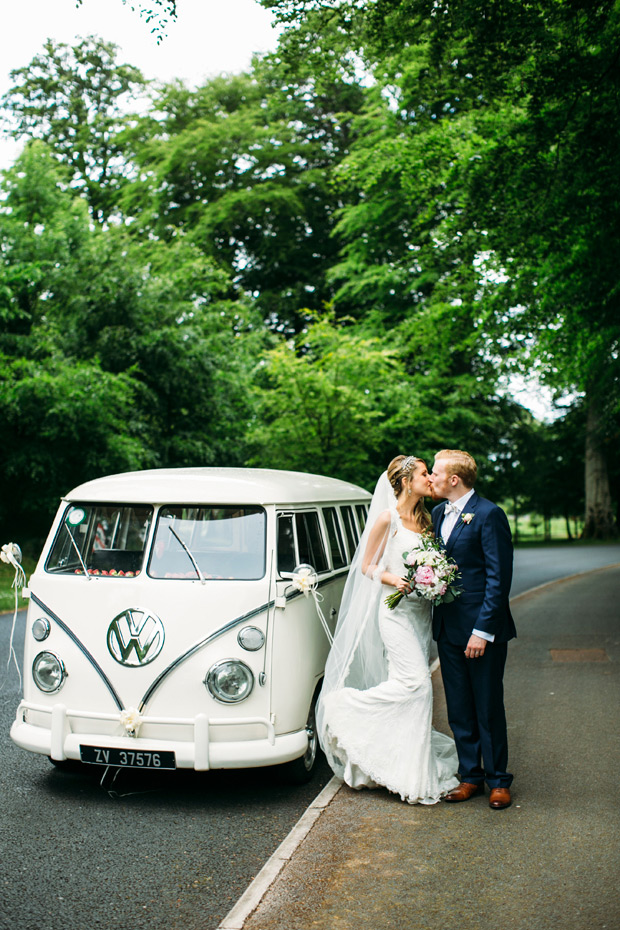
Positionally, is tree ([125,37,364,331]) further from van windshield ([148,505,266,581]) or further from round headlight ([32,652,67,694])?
round headlight ([32,652,67,694])

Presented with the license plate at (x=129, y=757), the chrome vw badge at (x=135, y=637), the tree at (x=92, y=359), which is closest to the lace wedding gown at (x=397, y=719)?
the license plate at (x=129, y=757)

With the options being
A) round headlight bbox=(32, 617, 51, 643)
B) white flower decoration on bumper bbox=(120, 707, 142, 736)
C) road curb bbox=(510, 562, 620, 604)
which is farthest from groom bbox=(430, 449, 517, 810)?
road curb bbox=(510, 562, 620, 604)

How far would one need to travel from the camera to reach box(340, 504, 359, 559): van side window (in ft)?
25.7

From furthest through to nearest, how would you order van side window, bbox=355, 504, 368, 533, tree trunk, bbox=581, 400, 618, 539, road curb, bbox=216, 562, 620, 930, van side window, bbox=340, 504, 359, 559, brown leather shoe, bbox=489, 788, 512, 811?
tree trunk, bbox=581, 400, 618, 539 → van side window, bbox=355, 504, 368, 533 → van side window, bbox=340, 504, 359, 559 → brown leather shoe, bbox=489, 788, 512, 811 → road curb, bbox=216, 562, 620, 930

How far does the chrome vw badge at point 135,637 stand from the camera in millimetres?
5500

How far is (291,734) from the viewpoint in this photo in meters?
5.57

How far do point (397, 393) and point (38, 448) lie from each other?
29.3ft

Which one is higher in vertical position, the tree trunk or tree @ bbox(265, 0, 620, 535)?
tree @ bbox(265, 0, 620, 535)

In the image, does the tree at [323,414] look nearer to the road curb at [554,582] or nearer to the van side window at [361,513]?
the road curb at [554,582]

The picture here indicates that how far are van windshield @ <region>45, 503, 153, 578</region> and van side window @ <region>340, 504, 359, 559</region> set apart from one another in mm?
2284

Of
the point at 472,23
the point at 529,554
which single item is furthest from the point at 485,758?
the point at 529,554

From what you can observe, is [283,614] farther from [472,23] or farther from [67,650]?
[472,23]

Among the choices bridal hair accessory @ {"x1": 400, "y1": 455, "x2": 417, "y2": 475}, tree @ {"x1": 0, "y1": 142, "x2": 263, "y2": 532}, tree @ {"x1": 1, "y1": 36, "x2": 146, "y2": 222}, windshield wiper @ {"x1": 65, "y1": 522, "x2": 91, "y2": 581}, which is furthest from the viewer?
tree @ {"x1": 1, "y1": 36, "x2": 146, "y2": 222}

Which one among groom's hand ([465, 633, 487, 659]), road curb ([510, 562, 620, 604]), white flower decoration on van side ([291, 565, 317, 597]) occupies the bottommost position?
road curb ([510, 562, 620, 604])
